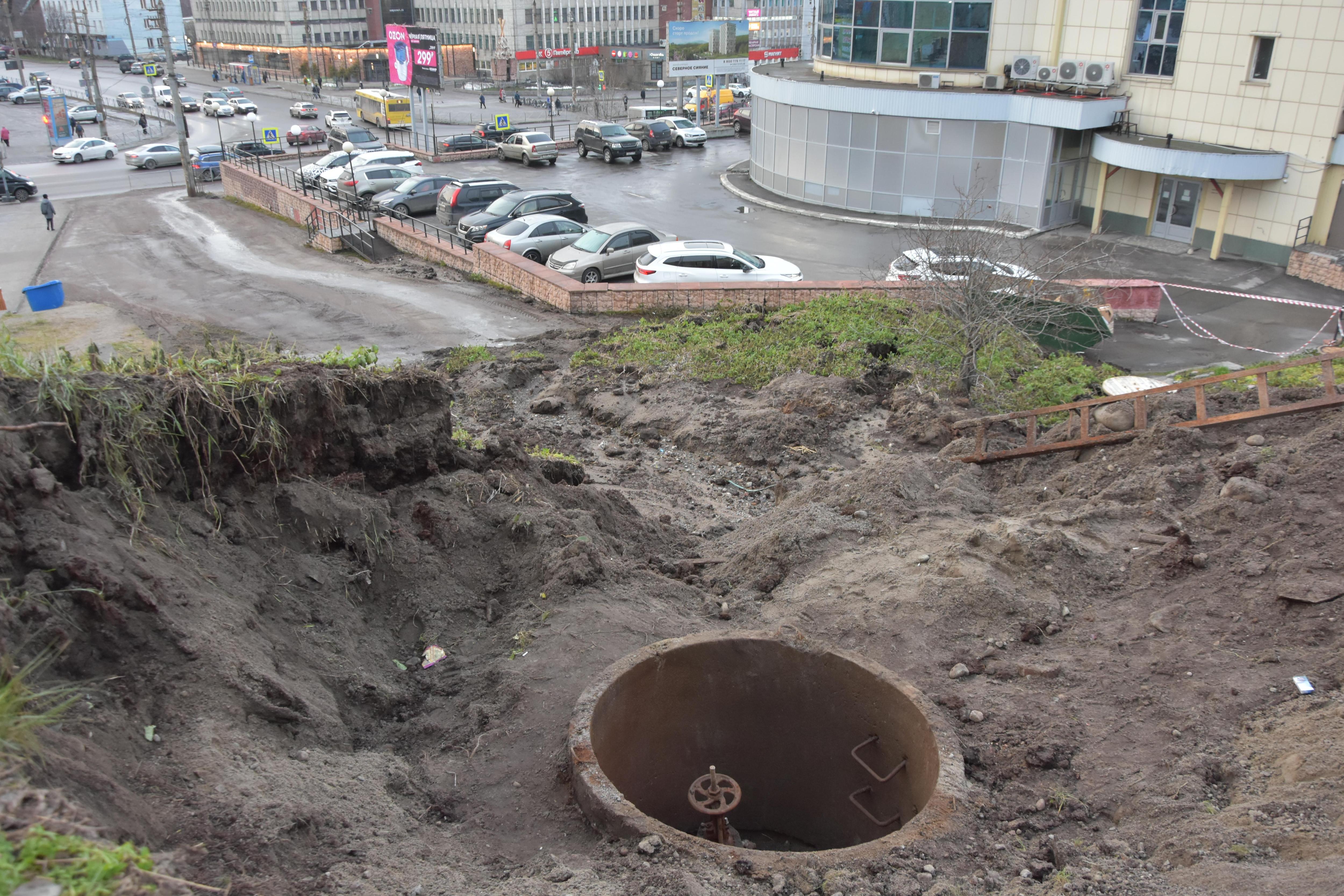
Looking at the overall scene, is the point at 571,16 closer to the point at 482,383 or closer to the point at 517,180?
the point at 517,180

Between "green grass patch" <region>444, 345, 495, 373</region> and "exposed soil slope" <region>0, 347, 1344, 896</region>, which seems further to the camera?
"green grass patch" <region>444, 345, 495, 373</region>

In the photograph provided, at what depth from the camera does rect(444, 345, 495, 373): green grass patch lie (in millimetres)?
16031

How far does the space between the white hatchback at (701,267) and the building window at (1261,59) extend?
536 inches

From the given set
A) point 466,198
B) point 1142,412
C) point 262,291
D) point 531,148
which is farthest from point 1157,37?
point 262,291

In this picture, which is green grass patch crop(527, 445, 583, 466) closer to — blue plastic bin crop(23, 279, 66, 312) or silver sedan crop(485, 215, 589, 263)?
silver sedan crop(485, 215, 589, 263)

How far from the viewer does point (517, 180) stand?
35.0 meters

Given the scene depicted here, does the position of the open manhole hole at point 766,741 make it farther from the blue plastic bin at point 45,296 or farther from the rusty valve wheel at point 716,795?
the blue plastic bin at point 45,296

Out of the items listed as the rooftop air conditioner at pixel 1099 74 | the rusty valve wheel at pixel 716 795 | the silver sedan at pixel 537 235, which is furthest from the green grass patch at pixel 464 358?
the rooftop air conditioner at pixel 1099 74

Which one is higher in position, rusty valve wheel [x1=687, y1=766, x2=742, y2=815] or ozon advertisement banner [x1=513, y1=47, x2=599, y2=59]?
ozon advertisement banner [x1=513, y1=47, x2=599, y2=59]

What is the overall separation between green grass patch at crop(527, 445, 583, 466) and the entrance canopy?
1971 centimetres

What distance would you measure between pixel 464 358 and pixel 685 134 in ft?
97.0

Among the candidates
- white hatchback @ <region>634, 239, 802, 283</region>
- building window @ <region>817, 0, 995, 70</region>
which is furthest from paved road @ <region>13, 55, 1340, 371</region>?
building window @ <region>817, 0, 995, 70</region>

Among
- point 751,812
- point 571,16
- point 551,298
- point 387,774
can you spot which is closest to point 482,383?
point 551,298

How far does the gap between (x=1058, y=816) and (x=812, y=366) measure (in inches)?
384
